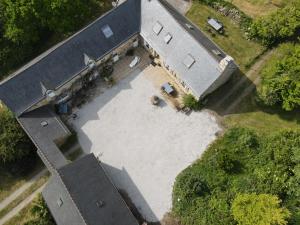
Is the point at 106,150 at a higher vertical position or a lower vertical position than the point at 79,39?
lower

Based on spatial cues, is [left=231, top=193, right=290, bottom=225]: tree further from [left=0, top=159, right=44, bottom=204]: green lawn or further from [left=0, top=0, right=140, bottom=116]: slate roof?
[left=0, top=0, right=140, bottom=116]: slate roof

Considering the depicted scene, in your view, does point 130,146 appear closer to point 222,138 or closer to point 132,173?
point 132,173

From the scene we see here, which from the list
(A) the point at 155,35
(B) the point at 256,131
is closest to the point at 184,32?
(A) the point at 155,35

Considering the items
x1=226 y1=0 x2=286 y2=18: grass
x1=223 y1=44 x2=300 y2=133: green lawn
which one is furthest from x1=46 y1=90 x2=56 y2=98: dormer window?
x1=226 y1=0 x2=286 y2=18: grass

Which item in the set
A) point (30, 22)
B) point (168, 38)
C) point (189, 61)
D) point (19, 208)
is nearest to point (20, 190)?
point (19, 208)

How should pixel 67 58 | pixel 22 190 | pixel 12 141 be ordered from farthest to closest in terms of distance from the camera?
1. pixel 67 58
2. pixel 22 190
3. pixel 12 141

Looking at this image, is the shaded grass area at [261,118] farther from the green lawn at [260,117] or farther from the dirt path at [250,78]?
the dirt path at [250,78]

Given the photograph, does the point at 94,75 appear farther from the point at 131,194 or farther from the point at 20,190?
the point at 20,190

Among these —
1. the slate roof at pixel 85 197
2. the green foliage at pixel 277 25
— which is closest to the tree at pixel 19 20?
the slate roof at pixel 85 197
